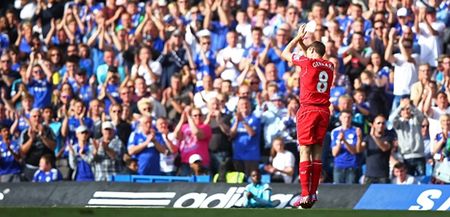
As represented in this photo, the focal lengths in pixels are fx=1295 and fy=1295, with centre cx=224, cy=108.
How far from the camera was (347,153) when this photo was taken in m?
20.5

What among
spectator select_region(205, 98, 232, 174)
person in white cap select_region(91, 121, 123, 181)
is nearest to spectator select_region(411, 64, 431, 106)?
spectator select_region(205, 98, 232, 174)

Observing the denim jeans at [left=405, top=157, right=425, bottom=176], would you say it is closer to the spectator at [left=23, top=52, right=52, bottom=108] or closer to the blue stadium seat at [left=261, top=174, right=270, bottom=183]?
the blue stadium seat at [left=261, top=174, right=270, bottom=183]

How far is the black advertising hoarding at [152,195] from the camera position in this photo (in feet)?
60.5

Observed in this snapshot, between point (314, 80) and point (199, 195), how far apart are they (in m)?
4.42

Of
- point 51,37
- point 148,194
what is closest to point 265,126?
point 148,194

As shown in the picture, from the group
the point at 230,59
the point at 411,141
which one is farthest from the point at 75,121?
the point at 411,141

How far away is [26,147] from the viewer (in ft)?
73.1

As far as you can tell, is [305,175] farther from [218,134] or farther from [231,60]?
[231,60]

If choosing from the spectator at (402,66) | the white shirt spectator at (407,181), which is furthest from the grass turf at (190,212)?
the spectator at (402,66)

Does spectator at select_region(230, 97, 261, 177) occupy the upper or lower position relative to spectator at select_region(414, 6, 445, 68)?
lower

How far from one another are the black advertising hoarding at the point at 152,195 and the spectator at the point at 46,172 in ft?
5.74

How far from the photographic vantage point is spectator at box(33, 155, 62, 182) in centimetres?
2147

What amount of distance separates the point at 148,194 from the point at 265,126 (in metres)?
3.21

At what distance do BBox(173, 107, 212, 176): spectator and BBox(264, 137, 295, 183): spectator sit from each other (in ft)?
3.59
